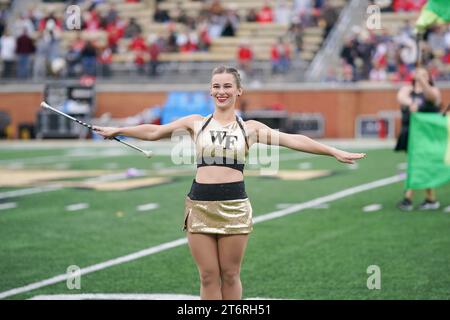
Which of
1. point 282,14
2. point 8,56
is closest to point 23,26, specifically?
point 8,56

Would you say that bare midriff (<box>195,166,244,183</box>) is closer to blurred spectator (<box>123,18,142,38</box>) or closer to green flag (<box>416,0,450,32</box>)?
green flag (<box>416,0,450,32</box>)

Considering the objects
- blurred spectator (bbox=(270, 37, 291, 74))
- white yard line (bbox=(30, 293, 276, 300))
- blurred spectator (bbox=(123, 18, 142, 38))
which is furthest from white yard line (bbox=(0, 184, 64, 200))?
blurred spectator (bbox=(123, 18, 142, 38))

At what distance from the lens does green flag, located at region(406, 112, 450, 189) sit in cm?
1195

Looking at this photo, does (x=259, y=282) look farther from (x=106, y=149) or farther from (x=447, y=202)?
(x=106, y=149)

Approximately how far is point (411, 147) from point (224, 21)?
20.8 meters

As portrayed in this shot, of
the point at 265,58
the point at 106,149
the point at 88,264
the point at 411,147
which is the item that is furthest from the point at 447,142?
the point at 265,58

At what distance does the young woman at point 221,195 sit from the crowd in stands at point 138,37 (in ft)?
77.5

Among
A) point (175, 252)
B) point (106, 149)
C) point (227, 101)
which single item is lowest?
point (106, 149)

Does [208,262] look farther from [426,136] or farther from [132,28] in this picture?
[132,28]

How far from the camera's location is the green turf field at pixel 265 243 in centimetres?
809

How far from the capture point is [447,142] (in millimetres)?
12055

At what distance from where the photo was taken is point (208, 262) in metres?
5.91

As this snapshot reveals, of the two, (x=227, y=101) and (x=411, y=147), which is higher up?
(x=227, y=101)

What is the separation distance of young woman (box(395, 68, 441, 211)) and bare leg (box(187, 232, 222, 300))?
7.05 meters
